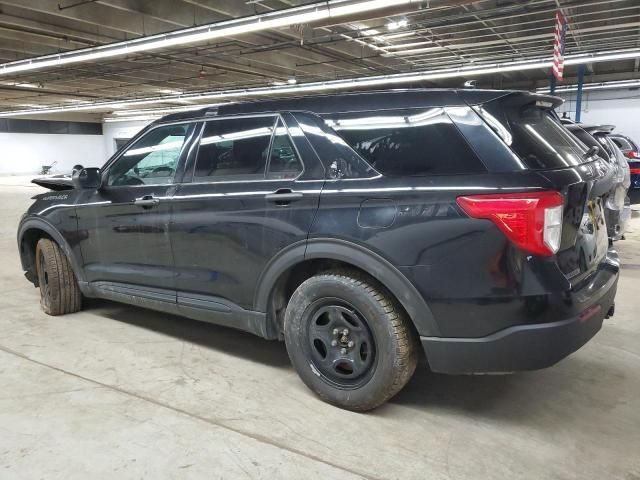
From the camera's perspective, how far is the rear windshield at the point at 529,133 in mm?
2201

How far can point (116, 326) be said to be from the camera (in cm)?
394

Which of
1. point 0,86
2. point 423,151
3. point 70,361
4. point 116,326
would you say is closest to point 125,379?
point 70,361

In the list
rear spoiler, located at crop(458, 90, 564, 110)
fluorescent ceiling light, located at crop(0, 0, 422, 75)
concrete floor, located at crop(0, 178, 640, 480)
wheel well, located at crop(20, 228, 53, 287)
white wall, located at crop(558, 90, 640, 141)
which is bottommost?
concrete floor, located at crop(0, 178, 640, 480)

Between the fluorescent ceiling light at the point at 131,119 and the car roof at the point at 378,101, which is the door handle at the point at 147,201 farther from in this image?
the fluorescent ceiling light at the point at 131,119

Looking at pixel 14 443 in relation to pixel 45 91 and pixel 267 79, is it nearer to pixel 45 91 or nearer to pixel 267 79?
pixel 267 79

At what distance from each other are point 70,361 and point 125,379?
0.54 metres

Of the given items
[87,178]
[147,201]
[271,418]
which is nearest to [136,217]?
[147,201]

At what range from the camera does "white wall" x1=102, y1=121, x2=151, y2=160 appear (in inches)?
1321

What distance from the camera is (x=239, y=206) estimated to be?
2818mm

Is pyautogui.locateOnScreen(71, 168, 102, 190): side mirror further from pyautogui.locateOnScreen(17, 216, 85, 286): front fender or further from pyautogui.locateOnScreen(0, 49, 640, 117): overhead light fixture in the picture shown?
pyautogui.locateOnScreen(0, 49, 640, 117): overhead light fixture

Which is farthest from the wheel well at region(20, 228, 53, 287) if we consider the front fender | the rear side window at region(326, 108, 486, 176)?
the rear side window at region(326, 108, 486, 176)

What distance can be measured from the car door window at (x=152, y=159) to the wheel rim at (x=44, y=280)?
3.70ft

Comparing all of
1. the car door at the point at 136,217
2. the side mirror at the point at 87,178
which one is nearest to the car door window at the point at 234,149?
the car door at the point at 136,217

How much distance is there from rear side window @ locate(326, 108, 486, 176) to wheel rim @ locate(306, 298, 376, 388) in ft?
2.41
